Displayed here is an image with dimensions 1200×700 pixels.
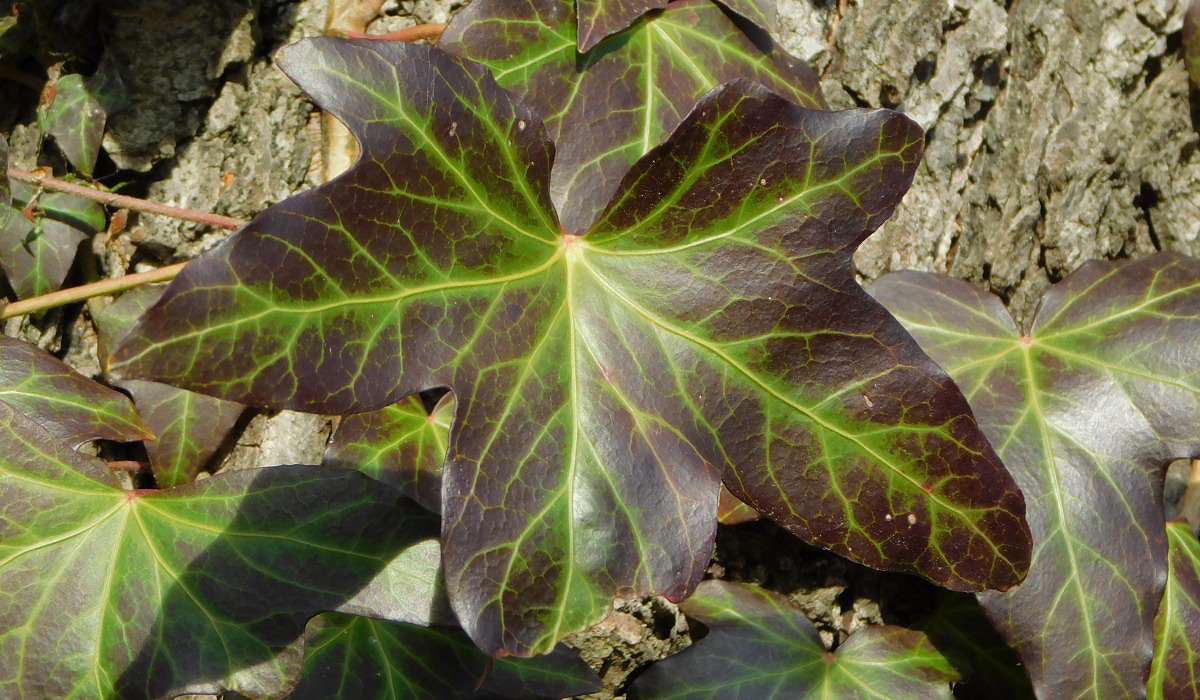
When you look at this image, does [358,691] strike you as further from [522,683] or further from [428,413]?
[428,413]

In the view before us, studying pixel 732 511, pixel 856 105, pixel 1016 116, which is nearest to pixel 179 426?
pixel 732 511

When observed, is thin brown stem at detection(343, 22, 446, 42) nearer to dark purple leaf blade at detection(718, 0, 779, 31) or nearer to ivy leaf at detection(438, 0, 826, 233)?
ivy leaf at detection(438, 0, 826, 233)

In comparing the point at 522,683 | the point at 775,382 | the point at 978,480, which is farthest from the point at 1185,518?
the point at 522,683

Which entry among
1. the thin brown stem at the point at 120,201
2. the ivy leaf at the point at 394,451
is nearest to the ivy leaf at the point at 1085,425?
the ivy leaf at the point at 394,451

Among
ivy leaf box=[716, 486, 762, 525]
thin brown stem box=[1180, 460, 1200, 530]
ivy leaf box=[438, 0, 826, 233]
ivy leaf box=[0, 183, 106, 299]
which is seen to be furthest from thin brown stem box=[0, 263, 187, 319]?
thin brown stem box=[1180, 460, 1200, 530]

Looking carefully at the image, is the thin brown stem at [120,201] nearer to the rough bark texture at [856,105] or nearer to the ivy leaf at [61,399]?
the rough bark texture at [856,105]

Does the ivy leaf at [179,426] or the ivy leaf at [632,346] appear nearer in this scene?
the ivy leaf at [632,346]

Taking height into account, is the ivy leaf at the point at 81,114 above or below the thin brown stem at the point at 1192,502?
above
